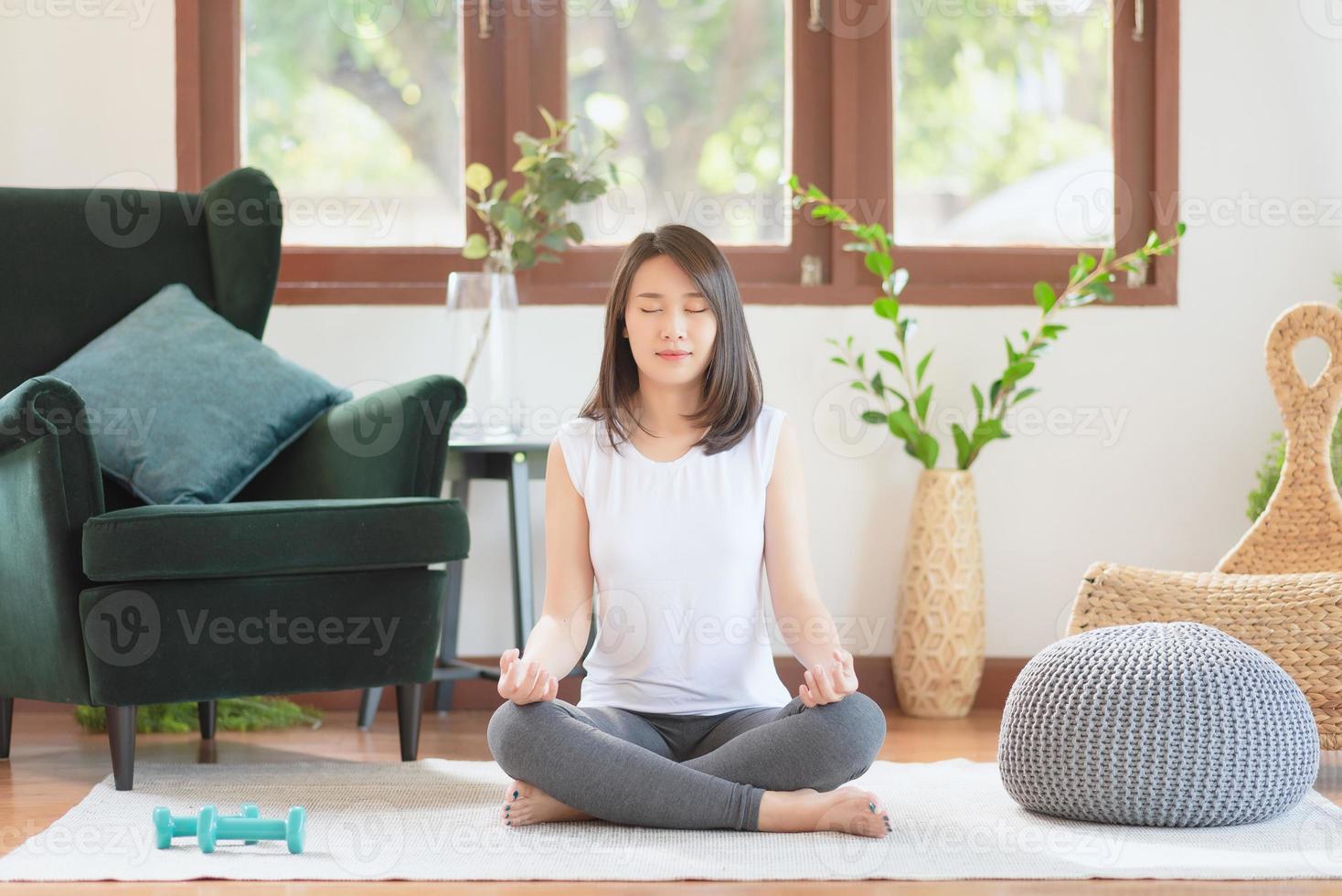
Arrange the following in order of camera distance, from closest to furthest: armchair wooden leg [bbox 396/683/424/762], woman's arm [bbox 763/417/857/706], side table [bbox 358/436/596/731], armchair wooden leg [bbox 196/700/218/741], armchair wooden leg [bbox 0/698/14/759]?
woman's arm [bbox 763/417/857/706]
armchair wooden leg [bbox 396/683/424/762]
armchair wooden leg [bbox 0/698/14/759]
armchair wooden leg [bbox 196/700/218/741]
side table [bbox 358/436/596/731]

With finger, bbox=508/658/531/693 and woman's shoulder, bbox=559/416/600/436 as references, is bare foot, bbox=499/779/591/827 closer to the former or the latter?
finger, bbox=508/658/531/693

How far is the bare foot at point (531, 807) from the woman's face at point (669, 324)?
0.54 metres

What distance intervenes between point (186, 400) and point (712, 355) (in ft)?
3.33

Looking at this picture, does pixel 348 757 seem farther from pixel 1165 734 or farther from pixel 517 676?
pixel 1165 734

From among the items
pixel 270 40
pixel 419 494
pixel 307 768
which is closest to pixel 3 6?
pixel 270 40

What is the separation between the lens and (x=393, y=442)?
2326mm

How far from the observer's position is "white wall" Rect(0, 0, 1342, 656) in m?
3.10

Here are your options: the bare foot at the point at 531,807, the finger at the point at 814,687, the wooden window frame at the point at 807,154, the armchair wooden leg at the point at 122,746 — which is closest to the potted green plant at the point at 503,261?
the wooden window frame at the point at 807,154

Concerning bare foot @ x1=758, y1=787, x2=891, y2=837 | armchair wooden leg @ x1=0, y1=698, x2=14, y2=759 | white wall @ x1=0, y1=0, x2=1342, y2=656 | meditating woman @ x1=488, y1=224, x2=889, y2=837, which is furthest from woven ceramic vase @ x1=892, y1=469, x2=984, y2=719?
armchair wooden leg @ x1=0, y1=698, x2=14, y2=759

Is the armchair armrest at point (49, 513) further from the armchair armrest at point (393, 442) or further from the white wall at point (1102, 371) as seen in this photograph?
the white wall at point (1102, 371)

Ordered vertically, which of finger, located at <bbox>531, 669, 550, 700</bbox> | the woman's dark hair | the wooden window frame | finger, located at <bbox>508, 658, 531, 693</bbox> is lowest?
finger, located at <bbox>531, 669, 550, 700</bbox>

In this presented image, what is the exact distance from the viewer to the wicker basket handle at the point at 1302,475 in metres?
2.31

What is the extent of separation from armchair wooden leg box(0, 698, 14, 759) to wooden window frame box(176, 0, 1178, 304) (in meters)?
1.01

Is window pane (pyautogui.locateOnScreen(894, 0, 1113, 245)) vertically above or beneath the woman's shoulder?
above
